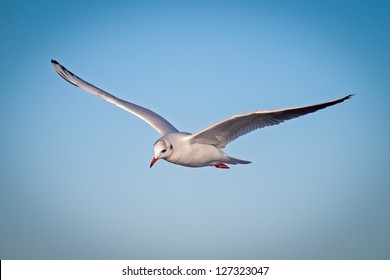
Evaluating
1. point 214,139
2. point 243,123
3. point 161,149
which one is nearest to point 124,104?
point 214,139

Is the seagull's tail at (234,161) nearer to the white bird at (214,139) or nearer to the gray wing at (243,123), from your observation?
the white bird at (214,139)

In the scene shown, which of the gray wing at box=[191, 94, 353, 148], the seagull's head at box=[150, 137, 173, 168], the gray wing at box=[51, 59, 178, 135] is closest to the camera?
the gray wing at box=[191, 94, 353, 148]

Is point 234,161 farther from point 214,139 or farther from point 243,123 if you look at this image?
point 243,123

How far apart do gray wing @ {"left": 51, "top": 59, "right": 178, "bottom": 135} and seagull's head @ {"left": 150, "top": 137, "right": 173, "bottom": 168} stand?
31.4 inches

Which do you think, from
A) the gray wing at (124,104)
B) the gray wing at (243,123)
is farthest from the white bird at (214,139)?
the gray wing at (124,104)

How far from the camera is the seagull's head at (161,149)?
4.70m

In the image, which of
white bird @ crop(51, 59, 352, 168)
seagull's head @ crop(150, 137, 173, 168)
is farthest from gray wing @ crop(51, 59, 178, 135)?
seagull's head @ crop(150, 137, 173, 168)

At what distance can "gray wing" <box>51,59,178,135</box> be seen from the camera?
228 inches

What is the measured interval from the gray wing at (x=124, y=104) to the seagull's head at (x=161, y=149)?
2.62ft

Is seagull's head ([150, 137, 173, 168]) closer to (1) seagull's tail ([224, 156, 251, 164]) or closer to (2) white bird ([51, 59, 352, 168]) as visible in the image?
(2) white bird ([51, 59, 352, 168])

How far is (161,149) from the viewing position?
15.4 ft
